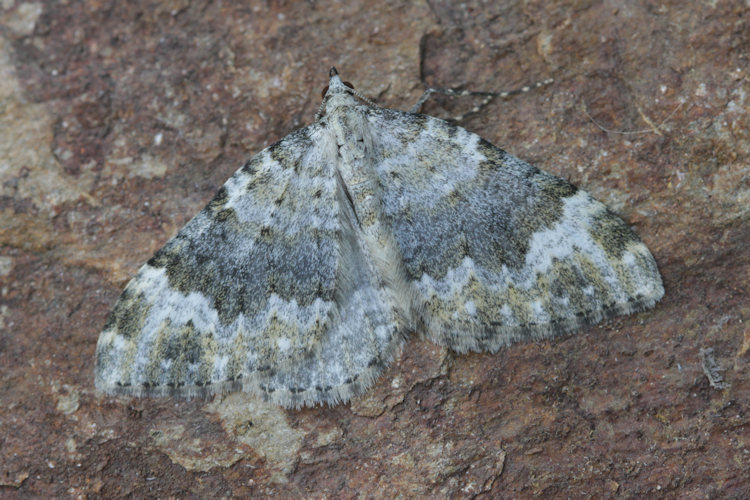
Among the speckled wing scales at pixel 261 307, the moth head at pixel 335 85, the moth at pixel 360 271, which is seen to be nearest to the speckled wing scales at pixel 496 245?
the moth at pixel 360 271

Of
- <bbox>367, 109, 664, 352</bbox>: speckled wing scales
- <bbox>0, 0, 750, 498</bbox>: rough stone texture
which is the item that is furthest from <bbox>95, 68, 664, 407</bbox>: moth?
<bbox>0, 0, 750, 498</bbox>: rough stone texture

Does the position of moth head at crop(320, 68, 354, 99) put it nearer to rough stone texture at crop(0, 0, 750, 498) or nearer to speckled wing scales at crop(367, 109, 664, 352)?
rough stone texture at crop(0, 0, 750, 498)

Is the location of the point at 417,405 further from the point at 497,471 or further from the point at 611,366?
the point at 611,366

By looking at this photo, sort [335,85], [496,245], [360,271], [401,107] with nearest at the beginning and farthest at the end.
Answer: [496,245] < [360,271] < [335,85] < [401,107]

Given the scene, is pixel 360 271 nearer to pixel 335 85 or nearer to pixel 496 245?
pixel 496 245

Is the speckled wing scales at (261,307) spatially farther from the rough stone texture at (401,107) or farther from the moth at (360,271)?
the rough stone texture at (401,107)

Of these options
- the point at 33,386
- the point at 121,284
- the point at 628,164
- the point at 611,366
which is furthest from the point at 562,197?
the point at 33,386

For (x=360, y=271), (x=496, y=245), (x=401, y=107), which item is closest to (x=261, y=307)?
(x=360, y=271)
